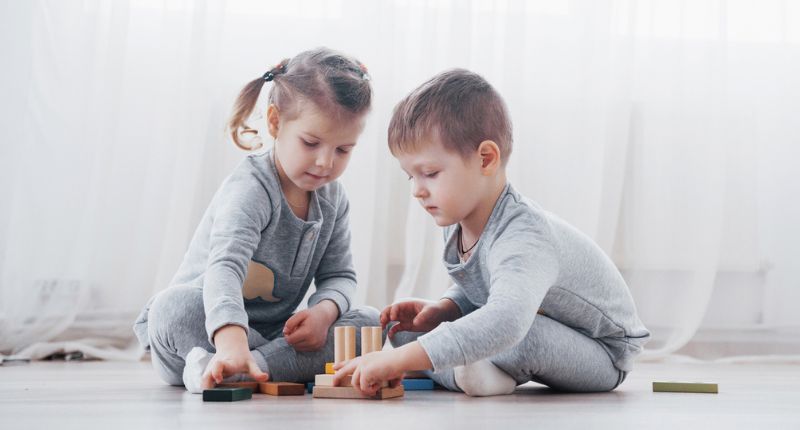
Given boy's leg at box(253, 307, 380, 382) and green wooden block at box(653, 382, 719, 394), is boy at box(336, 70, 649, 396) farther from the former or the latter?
boy's leg at box(253, 307, 380, 382)

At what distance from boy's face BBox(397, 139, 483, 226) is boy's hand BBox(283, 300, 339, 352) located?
256 millimetres

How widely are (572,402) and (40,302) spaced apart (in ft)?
4.40

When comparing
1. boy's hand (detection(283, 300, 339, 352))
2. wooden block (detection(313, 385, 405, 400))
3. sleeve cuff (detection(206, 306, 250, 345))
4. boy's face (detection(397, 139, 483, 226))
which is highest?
boy's face (detection(397, 139, 483, 226))

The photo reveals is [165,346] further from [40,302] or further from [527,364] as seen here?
[40,302]

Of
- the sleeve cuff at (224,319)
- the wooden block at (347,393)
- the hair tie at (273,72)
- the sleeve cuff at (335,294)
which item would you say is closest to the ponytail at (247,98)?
the hair tie at (273,72)

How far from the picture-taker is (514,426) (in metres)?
0.73

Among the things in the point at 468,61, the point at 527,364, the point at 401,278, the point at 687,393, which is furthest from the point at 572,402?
the point at 468,61

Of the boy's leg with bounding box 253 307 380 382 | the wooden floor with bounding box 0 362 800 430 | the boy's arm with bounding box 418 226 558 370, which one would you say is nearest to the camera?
the wooden floor with bounding box 0 362 800 430

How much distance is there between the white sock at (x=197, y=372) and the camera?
104 centimetres

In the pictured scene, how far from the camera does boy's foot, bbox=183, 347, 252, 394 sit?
104 centimetres

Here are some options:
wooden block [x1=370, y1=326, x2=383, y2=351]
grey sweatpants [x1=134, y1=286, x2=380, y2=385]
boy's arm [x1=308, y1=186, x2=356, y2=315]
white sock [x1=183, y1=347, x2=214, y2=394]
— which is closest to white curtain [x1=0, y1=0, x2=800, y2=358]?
boy's arm [x1=308, y1=186, x2=356, y2=315]

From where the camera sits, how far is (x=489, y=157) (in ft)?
3.45

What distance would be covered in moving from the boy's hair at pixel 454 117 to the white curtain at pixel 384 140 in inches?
35.2

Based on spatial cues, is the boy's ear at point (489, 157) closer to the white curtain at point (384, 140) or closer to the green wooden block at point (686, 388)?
the green wooden block at point (686, 388)
